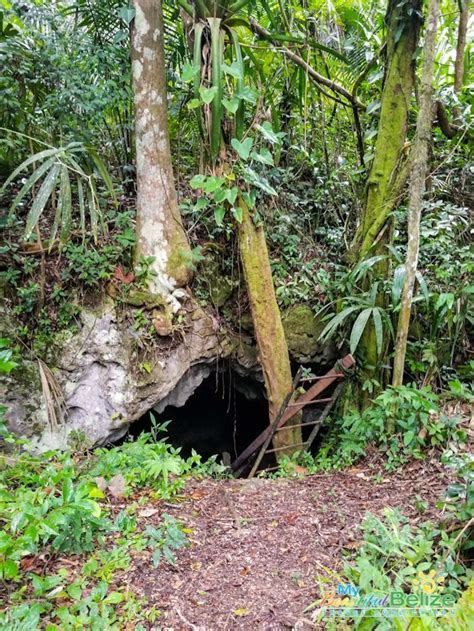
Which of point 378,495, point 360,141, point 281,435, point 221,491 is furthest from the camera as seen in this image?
point 360,141

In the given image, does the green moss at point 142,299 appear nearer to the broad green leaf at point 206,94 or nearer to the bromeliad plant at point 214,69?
the bromeliad plant at point 214,69

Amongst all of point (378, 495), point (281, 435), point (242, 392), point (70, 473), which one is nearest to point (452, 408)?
point (378, 495)

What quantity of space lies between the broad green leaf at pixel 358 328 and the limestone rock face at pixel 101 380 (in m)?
1.18

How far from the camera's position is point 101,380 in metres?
3.15

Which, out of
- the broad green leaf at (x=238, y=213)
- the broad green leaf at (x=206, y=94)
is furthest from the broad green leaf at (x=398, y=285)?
the broad green leaf at (x=206, y=94)

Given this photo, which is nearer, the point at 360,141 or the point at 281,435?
the point at 281,435

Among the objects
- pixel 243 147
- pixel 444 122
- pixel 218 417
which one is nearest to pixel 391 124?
pixel 444 122

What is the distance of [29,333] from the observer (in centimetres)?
300

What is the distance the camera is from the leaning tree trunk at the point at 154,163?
301cm

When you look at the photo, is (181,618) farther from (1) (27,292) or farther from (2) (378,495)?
(1) (27,292)

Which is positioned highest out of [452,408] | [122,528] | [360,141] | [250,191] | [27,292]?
[360,141]

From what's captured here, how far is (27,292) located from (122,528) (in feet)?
5.45

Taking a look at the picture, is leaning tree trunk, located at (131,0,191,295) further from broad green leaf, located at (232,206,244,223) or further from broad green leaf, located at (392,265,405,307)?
broad green leaf, located at (392,265,405,307)

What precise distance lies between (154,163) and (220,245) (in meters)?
0.85
